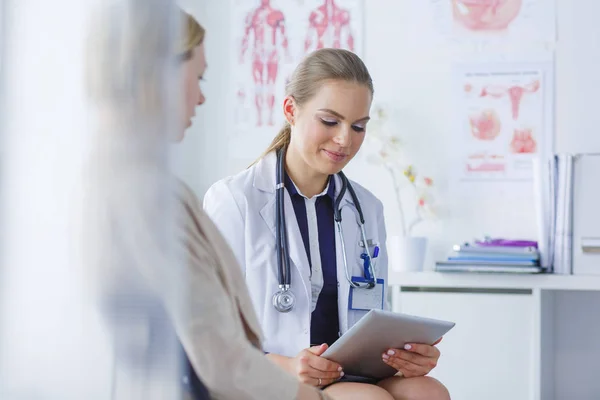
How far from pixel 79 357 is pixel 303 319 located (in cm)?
110

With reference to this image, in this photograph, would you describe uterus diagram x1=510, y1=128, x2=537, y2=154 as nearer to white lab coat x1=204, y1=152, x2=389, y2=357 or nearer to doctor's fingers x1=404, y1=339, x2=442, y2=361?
white lab coat x1=204, y1=152, x2=389, y2=357

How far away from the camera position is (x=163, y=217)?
521 mm

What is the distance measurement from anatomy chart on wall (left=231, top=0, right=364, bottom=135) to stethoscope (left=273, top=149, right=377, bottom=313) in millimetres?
1329

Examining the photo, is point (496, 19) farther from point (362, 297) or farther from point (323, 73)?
point (362, 297)

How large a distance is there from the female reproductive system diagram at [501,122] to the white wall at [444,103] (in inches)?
2.2

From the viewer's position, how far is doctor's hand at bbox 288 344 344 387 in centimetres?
142

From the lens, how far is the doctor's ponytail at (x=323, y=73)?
1689mm

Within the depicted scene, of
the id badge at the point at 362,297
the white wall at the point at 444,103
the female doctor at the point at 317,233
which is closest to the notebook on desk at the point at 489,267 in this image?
the white wall at the point at 444,103

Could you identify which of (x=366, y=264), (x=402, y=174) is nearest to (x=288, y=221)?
(x=366, y=264)

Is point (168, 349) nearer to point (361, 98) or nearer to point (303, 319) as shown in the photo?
point (303, 319)

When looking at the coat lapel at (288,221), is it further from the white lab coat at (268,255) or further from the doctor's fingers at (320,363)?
the doctor's fingers at (320,363)

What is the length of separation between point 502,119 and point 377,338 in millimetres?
1728

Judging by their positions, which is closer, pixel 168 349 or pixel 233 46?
pixel 168 349

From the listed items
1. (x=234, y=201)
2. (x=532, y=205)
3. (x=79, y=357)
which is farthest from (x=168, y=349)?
(x=532, y=205)
